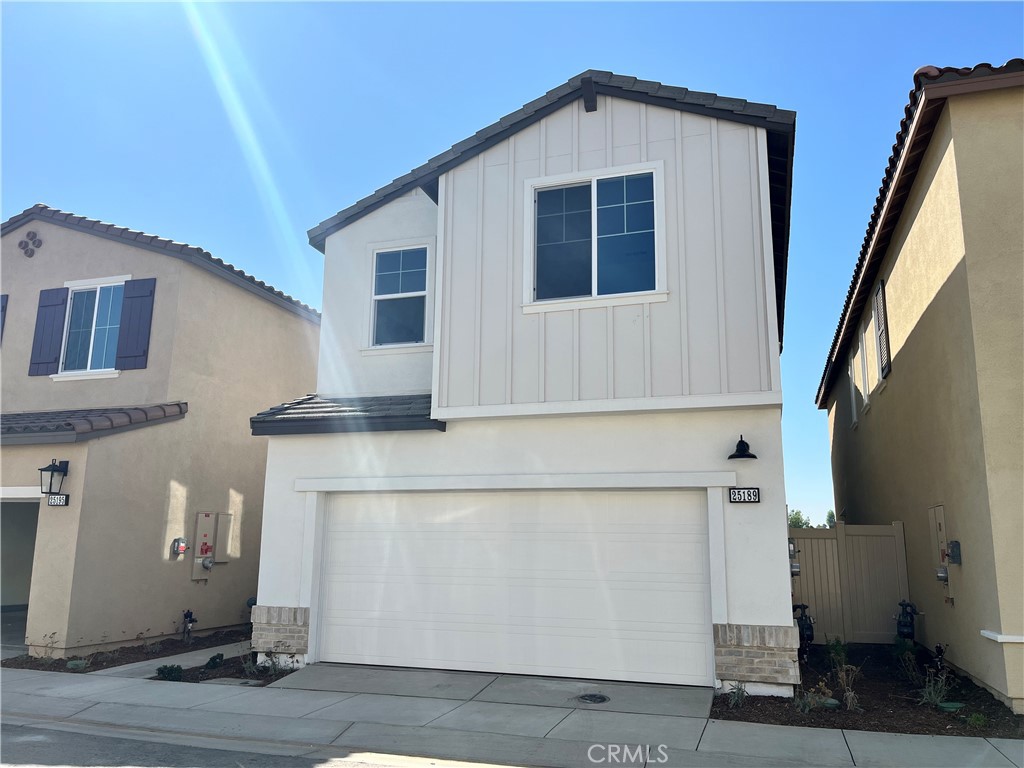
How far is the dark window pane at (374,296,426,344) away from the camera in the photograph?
1098 cm

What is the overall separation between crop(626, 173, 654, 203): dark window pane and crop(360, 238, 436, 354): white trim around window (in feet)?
10.4

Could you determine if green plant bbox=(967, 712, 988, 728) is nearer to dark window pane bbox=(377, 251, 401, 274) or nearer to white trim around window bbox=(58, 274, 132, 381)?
dark window pane bbox=(377, 251, 401, 274)

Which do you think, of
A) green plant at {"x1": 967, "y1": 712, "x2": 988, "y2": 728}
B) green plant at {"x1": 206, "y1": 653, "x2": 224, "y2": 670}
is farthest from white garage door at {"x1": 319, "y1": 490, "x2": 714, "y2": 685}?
green plant at {"x1": 967, "y1": 712, "x2": 988, "y2": 728}

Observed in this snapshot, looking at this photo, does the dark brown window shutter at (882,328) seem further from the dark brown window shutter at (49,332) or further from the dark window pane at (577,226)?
the dark brown window shutter at (49,332)

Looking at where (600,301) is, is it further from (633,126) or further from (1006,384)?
(1006,384)

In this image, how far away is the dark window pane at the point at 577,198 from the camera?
9547 mm

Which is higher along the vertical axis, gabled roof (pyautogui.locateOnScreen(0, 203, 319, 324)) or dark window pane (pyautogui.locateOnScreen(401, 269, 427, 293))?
gabled roof (pyautogui.locateOnScreen(0, 203, 319, 324))

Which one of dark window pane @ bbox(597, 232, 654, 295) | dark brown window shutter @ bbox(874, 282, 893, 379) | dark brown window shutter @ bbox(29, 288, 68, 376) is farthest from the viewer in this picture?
dark brown window shutter @ bbox(29, 288, 68, 376)

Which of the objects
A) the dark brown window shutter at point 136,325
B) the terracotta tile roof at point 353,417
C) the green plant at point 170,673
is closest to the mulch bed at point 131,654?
the green plant at point 170,673

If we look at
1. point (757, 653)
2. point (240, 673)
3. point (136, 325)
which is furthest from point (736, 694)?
point (136, 325)

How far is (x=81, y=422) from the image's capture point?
11.2m

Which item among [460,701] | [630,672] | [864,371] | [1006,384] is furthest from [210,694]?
[864,371]

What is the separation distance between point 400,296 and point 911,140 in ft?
22.8

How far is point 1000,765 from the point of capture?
575 centimetres
